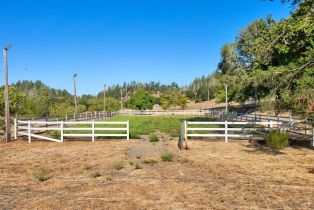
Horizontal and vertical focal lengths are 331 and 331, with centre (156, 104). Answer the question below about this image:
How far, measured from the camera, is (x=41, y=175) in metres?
10.7

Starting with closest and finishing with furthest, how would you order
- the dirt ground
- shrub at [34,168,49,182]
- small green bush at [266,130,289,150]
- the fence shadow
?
the dirt ground, shrub at [34,168,49,182], the fence shadow, small green bush at [266,130,289,150]

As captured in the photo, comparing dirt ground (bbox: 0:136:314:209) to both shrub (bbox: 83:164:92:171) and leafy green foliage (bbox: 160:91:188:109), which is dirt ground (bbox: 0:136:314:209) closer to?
shrub (bbox: 83:164:92:171)

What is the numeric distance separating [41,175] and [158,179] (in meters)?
3.81

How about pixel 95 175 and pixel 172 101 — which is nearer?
pixel 95 175

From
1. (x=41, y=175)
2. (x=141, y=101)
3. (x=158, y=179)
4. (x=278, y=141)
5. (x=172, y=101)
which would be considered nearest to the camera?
(x=158, y=179)

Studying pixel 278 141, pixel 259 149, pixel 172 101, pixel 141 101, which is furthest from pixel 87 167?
pixel 172 101

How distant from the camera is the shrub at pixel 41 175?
10.3 m

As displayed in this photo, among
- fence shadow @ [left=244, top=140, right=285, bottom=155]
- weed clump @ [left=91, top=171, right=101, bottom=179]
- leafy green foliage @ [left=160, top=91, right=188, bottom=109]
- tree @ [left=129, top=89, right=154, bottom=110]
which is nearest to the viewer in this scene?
weed clump @ [left=91, top=171, right=101, bottom=179]

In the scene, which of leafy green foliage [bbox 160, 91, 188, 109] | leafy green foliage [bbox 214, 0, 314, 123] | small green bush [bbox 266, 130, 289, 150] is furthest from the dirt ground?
leafy green foliage [bbox 160, 91, 188, 109]

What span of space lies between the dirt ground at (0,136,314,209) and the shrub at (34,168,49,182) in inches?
5.1

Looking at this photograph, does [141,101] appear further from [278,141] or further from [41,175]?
[41,175]

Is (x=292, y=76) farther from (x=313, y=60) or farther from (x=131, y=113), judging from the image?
(x=131, y=113)

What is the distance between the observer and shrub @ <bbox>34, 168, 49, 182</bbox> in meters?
10.3

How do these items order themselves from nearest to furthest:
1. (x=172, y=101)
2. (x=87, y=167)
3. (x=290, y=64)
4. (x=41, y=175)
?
(x=41, y=175), (x=290, y=64), (x=87, y=167), (x=172, y=101)
